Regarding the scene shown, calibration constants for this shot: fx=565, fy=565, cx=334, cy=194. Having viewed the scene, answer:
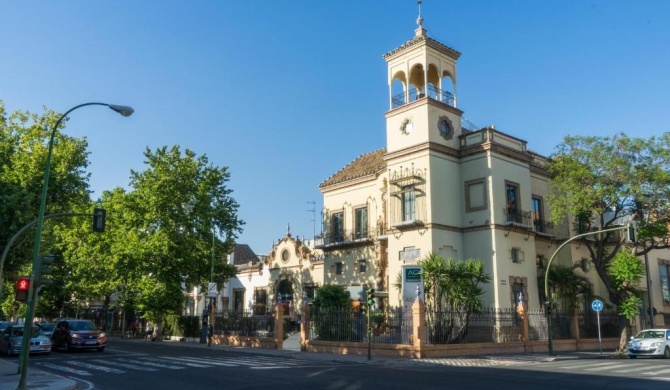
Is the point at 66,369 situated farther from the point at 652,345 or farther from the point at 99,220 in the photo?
the point at 652,345

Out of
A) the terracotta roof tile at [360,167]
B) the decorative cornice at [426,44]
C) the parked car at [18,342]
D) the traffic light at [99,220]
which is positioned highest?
the decorative cornice at [426,44]

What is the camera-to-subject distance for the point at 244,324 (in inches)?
1398

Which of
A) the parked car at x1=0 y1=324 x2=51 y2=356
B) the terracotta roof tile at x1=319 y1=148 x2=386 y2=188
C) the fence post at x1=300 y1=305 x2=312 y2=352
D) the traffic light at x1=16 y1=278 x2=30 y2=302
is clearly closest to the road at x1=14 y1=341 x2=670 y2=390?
the traffic light at x1=16 y1=278 x2=30 y2=302

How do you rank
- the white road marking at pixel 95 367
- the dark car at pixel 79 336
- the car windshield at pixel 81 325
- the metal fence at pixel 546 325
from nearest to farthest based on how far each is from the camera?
the white road marking at pixel 95 367 → the dark car at pixel 79 336 → the car windshield at pixel 81 325 → the metal fence at pixel 546 325

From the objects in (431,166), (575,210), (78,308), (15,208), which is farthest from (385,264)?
(78,308)

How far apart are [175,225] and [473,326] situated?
2106cm

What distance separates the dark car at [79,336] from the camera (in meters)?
28.0

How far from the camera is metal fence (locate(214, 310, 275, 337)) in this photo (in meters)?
34.3

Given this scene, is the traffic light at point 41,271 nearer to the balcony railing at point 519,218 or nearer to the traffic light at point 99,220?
the traffic light at point 99,220

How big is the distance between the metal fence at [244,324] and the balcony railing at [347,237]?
7.76m

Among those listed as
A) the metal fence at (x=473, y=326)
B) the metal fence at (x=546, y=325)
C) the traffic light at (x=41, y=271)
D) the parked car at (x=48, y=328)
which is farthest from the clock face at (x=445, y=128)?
the parked car at (x=48, y=328)

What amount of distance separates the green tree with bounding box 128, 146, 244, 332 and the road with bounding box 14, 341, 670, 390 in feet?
44.3

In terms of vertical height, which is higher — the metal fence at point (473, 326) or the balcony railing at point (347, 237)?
the balcony railing at point (347, 237)

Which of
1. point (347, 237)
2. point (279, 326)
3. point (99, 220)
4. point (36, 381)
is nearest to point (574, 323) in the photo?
point (347, 237)
